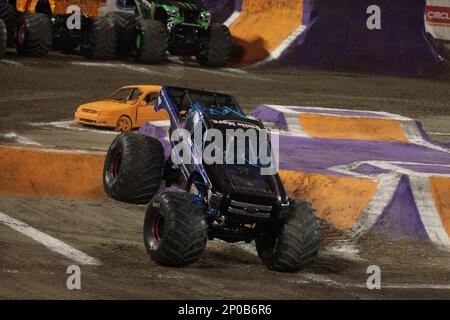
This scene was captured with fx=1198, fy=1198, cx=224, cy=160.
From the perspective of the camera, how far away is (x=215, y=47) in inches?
1149

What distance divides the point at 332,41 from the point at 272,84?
3394 millimetres

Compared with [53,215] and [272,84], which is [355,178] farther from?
[272,84]

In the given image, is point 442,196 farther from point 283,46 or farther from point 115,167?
point 283,46

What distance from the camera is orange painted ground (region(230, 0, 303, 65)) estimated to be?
30594 mm

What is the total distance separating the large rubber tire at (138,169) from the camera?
46.1 feet

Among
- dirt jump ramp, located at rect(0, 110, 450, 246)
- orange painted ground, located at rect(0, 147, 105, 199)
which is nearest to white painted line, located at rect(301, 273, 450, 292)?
dirt jump ramp, located at rect(0, 110, 450, 246)

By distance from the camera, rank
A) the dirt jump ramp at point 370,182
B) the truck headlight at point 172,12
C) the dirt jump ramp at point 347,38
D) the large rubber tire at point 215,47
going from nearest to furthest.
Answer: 1. the dirt jump ramp at point 370,182
2. the large rubber tire at point 215,47
3. the truck headlight at point 172,12
4. the dirt jump ramp at point 347,38

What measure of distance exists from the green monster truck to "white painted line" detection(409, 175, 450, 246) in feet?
47.6

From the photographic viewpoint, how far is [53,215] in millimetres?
14406

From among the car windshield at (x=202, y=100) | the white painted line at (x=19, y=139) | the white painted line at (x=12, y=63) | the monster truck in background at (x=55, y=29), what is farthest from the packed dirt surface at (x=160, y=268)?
the monster truck in background at (x=55, y=29)

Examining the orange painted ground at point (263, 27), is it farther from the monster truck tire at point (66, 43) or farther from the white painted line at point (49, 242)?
the white painted line at point (49, 242)

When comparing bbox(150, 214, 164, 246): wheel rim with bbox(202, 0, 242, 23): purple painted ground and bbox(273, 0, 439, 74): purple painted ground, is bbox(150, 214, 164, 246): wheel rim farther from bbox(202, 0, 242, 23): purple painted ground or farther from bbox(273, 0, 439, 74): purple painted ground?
bbox(202, 0, 242, 23): purple painted ground

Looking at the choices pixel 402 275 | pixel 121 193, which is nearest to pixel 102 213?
pixel 121 193

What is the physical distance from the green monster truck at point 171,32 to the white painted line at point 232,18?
2.22 meters
